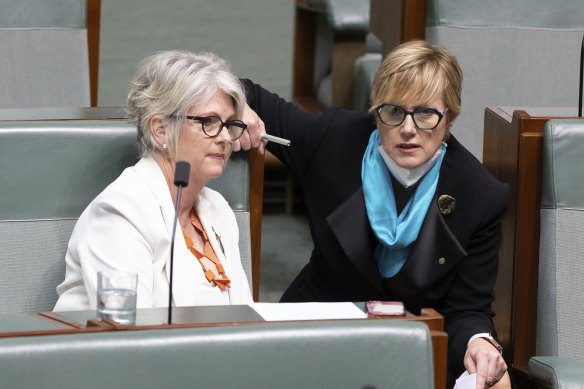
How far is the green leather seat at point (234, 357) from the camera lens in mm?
858

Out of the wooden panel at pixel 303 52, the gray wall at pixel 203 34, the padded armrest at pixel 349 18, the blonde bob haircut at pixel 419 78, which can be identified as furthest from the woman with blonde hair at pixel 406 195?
the gray wall at pixel 203 34

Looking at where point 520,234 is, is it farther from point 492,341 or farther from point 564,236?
point 492,341

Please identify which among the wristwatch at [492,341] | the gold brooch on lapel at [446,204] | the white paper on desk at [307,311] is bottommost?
the wristwatch at [492,341]

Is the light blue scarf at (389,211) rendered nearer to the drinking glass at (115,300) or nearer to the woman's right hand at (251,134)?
the woman's right hand at (251,134)

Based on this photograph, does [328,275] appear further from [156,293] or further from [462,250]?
[156,293]

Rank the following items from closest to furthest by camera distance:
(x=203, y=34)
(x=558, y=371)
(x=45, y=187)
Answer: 1. (x=558, y=371)
2. (x=45, y=187)
3. (x=203, y=34)

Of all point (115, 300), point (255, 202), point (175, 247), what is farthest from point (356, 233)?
point (115, 300)

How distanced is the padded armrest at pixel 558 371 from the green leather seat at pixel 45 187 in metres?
0.51

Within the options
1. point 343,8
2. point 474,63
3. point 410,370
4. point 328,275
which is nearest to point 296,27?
point 343,8

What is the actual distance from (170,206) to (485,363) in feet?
1.22

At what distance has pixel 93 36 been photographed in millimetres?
1922

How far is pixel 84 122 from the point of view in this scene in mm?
1343

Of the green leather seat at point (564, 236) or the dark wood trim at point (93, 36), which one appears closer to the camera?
the green leather seat at point (564, 236)

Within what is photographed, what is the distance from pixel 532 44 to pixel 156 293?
99 centimetres
